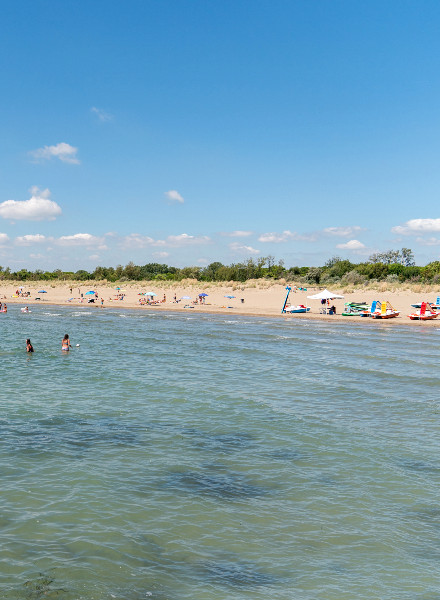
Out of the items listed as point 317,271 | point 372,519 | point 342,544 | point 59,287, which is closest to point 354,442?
point 372,519

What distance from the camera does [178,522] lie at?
846 centimetres

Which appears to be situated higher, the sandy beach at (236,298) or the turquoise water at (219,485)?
the sandy beach at (236,298)

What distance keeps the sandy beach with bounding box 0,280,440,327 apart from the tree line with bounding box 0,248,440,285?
1275 cm

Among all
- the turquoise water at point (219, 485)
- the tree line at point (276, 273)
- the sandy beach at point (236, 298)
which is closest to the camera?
the turquoise water at point (219, 485)

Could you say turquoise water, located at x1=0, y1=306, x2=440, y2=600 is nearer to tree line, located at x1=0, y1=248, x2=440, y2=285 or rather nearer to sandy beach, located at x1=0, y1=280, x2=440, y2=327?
sandy beach, located at x1=0, y1=280, x2=440, y2=327

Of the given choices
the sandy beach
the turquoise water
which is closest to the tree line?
the sandy beach

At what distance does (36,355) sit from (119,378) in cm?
901

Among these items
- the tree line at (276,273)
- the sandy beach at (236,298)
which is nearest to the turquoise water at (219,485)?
the sandy beach at (236,298)

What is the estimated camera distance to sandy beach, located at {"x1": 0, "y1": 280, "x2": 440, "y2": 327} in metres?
55.2

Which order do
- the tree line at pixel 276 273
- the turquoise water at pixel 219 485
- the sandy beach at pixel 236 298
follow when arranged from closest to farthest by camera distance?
the turquoise water at pixel 219 485
the sandy beach at pixel 236 298
the tree line at pixel 276 273

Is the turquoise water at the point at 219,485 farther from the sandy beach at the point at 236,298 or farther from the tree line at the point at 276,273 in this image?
the tree line at the point at 276,273

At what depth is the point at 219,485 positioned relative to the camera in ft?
32.7

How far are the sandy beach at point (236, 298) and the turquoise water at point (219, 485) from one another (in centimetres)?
3087

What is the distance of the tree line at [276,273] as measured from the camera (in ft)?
283
